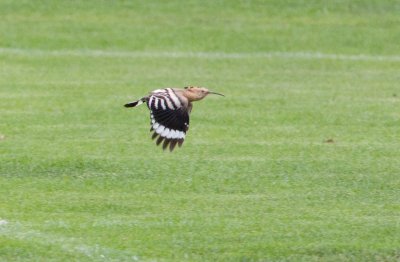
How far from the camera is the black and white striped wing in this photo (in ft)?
31.2

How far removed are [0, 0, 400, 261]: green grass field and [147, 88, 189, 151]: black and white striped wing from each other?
77cm

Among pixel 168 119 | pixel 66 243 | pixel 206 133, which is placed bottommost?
pixel 206 133

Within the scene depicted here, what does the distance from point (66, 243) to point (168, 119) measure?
4.08 ft

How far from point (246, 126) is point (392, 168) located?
10.4 ft

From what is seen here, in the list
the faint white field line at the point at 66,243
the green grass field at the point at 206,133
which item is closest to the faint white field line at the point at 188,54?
the green grass field at the point at 206,133

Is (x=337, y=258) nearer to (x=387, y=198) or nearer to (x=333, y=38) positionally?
(x=387, y=198)

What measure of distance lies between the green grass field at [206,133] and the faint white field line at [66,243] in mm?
23

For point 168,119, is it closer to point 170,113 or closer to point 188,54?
point 170,113

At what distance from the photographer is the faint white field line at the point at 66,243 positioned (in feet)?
29.1

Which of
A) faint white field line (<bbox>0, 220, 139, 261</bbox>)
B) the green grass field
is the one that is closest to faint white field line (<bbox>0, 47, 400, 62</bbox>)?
the green grass field

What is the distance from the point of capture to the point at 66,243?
9242 mm

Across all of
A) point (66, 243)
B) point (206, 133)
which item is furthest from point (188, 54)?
point (66, 243)

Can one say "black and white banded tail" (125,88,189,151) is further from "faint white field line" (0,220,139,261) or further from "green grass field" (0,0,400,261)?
"faint white field line" (0,220,139,261)

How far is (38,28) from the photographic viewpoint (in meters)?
24.4
